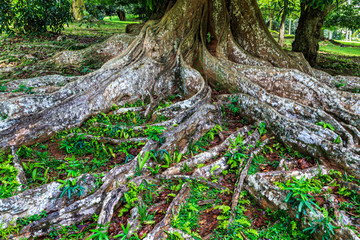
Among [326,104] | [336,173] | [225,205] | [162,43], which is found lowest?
[225,205]

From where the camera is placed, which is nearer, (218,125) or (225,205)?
(225,205)

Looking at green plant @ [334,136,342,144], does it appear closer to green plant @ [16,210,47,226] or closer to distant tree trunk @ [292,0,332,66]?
green plant @ [16,210,47,226]

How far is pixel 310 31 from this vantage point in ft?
24.9

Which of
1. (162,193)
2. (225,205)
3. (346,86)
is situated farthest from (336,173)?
(346,86)

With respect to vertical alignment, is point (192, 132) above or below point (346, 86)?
below

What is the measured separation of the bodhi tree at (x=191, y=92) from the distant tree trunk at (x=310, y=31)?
6.95ft

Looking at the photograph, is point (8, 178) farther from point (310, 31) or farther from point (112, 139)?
point (310, 31)

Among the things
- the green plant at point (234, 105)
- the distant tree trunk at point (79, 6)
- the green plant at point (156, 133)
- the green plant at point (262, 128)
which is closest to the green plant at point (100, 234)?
the green plant at point (156, 133)

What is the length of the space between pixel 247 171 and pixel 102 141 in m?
2.26

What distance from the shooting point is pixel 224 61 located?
5586mm

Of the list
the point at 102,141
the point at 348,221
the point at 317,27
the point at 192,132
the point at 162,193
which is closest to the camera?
the point at 348,221

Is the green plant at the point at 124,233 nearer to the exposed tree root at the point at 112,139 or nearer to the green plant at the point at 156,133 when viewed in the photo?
the green plant at the point at 156,133

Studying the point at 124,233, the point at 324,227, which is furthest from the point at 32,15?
the point at 324,227

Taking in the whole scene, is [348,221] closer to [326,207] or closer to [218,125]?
[326,207]
